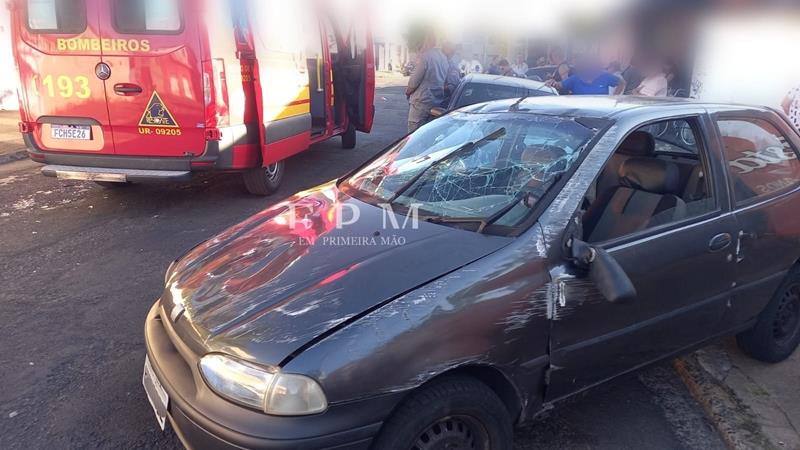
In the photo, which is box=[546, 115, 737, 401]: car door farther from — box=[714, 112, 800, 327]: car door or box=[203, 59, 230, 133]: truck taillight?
box=[203, 59, 230, 133]: truck taillight

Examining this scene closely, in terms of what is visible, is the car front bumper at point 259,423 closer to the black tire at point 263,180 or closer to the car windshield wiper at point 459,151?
the car windshield wiper at point 459,151

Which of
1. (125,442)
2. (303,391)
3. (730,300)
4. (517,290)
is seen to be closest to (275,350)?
(303,391)

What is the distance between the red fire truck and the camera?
551cm

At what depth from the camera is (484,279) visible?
2154mm

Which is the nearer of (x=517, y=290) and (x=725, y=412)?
(x=517, y=290)

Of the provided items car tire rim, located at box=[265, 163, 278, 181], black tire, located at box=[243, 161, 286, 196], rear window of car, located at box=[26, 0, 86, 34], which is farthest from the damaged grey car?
rear window of car, located at box=[26, 0, 86, 34]

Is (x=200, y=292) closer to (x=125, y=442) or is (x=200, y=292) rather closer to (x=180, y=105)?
(x=125, y=442)

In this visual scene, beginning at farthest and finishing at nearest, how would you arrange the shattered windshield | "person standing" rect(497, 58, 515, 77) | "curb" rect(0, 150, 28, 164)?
"person standing" rect(497, 58, 515, 77) → "curb" rect(0, 150, 28, 164) → the shattered windshield

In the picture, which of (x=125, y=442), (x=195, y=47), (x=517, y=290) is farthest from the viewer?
(x=195, y=47)

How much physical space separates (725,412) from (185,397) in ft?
8.66

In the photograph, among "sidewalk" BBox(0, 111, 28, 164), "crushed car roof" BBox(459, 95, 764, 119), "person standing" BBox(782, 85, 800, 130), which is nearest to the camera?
"crushed car roof" BBox(459, 95, 764, 119)

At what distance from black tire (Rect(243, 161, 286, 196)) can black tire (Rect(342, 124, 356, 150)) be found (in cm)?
326

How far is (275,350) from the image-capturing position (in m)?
1.90

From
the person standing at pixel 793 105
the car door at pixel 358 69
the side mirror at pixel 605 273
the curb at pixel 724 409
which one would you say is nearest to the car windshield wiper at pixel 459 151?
the side mirror at pixel 605 273
